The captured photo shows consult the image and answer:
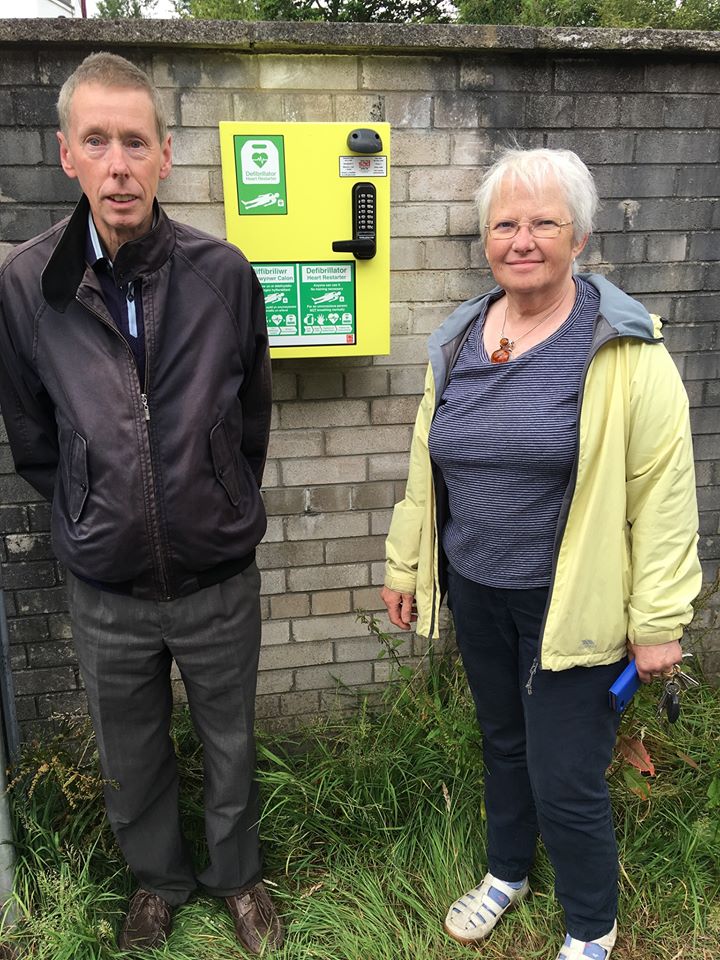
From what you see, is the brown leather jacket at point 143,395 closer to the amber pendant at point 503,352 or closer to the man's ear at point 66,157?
the man's ear at point 66,157

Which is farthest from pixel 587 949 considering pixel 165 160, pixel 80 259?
pixel 165 160

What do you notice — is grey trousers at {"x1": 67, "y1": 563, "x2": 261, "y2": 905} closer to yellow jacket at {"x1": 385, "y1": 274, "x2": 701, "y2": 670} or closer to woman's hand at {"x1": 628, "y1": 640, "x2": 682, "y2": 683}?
yellow jacket at {"x1": 385, "y1": 274, "x2": 701, "y2": 670}

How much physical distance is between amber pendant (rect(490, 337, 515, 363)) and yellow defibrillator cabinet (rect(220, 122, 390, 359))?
2.47ft

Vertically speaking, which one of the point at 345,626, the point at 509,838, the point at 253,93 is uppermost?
the point at 253,93

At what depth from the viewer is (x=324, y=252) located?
233 centimetres

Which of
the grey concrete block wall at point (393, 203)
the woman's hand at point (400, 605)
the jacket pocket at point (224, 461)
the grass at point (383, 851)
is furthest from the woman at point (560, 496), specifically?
the grey concrete block wall at point (393, 203)

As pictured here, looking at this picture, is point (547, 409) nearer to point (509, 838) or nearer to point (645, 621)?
point (645, 621)

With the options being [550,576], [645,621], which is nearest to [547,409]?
[550,576]

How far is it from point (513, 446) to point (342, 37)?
1.51m

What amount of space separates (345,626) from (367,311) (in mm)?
1188

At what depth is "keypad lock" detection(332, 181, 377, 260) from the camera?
2301mm

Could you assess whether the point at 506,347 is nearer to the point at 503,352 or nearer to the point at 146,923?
the point at 503,352

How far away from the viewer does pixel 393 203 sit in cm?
248

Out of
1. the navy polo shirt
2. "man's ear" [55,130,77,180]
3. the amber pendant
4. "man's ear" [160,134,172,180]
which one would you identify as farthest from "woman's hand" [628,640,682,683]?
"man's ear" [55,130,77,180]
